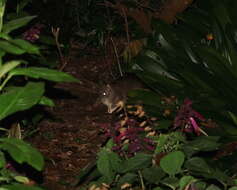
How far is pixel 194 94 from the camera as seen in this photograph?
185 inches

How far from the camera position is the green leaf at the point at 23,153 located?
74.7 inches


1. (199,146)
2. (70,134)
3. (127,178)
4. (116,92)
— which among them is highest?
(199,146)

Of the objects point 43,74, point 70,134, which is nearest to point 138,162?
point 43,74

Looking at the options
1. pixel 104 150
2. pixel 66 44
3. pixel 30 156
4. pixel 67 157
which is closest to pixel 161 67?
pixel 67 157

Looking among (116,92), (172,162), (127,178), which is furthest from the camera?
(116,92)

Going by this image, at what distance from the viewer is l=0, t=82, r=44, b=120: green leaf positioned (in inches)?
80.9

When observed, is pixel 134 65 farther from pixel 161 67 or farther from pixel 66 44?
pixel 66 44

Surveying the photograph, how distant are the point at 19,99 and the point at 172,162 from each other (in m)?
0.71

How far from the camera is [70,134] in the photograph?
7.02 m

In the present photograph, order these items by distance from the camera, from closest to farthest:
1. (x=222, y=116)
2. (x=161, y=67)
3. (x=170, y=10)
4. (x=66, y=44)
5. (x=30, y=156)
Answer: (x=30, y=156), (x=222, y=116), (x=161, y=67), (x=170, y=10), (x=66, y=44)

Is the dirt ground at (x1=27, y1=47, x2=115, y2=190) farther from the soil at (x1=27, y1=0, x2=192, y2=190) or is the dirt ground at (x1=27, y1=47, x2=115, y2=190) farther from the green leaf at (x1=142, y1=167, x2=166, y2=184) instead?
the green leaf at (x1=142, y1=167, x2=166, y2=184)

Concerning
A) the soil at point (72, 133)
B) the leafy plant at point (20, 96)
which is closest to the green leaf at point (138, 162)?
the leafy plant at point (20, 96)

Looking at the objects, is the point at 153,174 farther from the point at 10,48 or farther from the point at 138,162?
the point at 10,48

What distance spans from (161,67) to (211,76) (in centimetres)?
52
